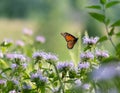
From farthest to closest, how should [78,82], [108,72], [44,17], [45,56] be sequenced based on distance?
[44,17] → [45,56] → [78,82] → [108,72]

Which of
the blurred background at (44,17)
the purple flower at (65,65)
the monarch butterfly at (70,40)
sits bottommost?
the purple flower at (65,65)

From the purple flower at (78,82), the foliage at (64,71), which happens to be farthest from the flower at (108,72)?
the purple flower at (78,82)

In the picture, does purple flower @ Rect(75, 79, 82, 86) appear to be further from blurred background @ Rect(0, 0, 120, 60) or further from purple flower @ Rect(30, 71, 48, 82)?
blurred background @ Rect(0, 0, 120, 60)

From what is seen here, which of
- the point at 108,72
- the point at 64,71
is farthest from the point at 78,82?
the point at 108,72

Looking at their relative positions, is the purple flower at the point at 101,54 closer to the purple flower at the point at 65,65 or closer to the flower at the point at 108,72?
the purple flower at the point at 65,65

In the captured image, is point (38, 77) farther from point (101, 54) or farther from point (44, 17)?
point (44, 17)

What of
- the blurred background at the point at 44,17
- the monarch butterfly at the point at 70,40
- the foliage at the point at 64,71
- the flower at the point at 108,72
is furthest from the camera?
the blurred background at the point at 44,17

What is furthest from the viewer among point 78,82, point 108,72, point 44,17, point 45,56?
point 44,17

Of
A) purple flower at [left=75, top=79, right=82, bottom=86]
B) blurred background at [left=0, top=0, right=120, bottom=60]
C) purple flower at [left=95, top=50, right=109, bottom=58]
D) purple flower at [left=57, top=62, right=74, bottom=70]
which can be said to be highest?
blurred background at [left=0, top=0, right=120, bottom=60]

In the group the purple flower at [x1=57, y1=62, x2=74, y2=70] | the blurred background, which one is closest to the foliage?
the purple flower at [x1=57, y1=62, x2=74, y2=70]

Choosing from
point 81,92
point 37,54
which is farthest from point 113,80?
point 37,54

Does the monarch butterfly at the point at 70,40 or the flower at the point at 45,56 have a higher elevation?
the monarch butterfly at the point at 70,40
